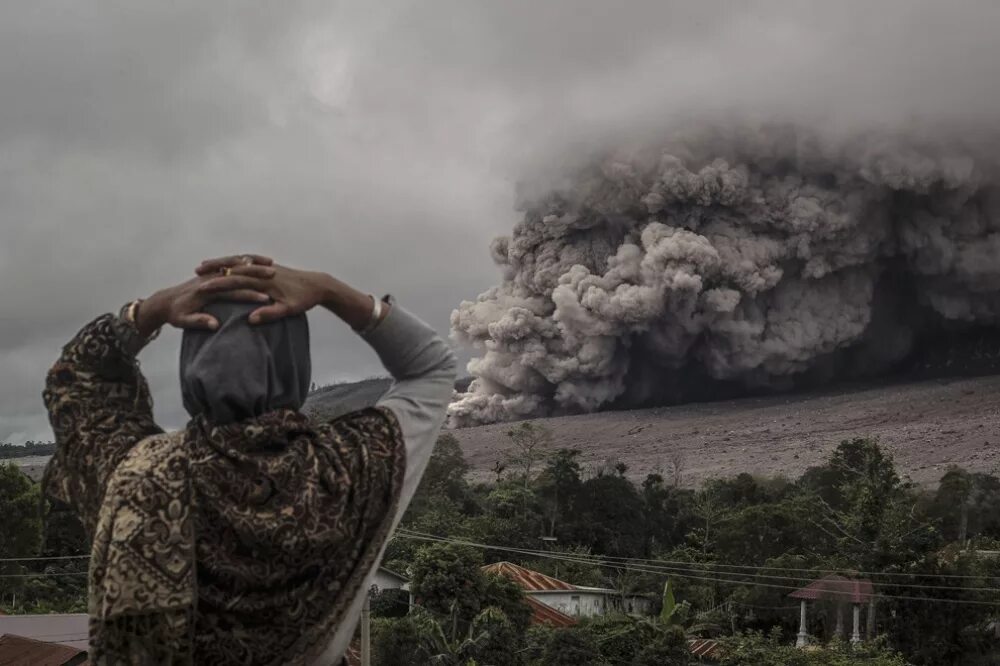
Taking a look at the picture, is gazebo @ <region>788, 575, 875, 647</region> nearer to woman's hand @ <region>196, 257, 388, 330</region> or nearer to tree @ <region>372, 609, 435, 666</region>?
tree @ <region>372, 609, 435, 666</region>

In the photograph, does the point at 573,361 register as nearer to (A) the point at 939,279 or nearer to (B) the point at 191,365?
(A) the point at 939,279

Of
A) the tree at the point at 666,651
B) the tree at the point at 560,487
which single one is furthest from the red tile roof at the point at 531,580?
the tree at the point at 560,487

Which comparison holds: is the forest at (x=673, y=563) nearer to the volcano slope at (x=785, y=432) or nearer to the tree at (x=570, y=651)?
the tree at (x=570, y=651)

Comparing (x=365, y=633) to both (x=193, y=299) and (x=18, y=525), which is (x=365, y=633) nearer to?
(x=193, y=299)

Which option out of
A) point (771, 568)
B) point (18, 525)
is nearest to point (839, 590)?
point (771, 568)

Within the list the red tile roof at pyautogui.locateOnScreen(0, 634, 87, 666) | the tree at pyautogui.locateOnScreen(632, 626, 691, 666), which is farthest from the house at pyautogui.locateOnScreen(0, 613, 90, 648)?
the tree at pyautogui.locateOnScreen(632, 626, 691, 666)

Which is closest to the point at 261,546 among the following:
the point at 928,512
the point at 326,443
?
the point at 326,443
